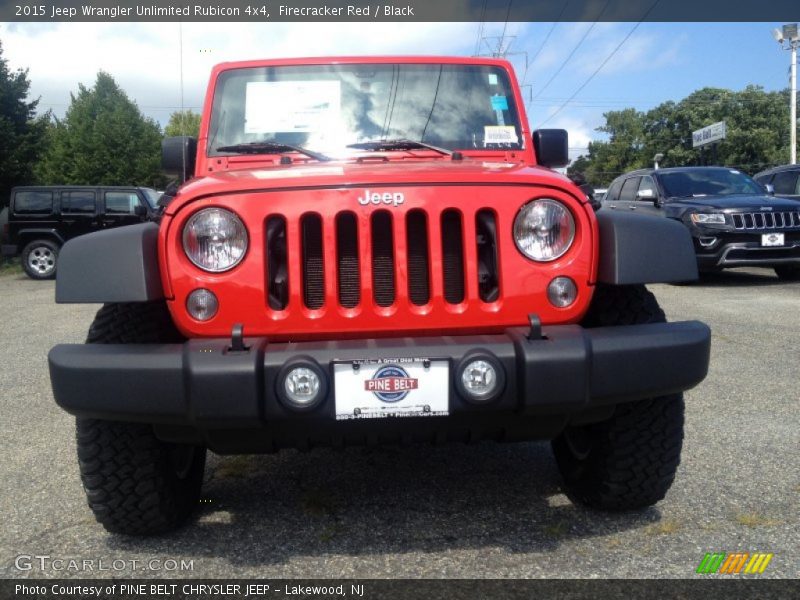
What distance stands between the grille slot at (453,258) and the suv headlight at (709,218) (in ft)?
28.0

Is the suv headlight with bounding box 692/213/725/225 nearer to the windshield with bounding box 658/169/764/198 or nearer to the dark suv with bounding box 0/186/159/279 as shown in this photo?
the windshield with bounding box 658/169/764/198

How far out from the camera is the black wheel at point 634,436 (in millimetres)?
2762

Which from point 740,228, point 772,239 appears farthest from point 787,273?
point 740,228

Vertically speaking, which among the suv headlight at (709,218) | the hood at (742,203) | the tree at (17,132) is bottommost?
the suv headlight at (709,218)

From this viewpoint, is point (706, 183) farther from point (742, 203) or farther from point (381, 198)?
point (381, 198)

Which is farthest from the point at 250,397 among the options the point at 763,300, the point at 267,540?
the point at 763,300

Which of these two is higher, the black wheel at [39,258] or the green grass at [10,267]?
the black wheel at [39,258]

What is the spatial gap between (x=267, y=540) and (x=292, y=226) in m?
1.15

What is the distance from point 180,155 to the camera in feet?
12.1

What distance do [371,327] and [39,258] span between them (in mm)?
15111

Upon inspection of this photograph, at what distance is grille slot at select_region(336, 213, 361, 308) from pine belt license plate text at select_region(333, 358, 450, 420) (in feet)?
1.07

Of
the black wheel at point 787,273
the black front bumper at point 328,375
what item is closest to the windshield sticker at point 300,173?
the black front bumper at point 328,375

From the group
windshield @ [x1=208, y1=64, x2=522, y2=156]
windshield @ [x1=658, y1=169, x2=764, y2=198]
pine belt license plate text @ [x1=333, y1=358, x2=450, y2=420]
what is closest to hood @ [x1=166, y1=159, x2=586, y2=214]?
pine belt license plate text @ [x1=333, y1=358, x2=450, y2=420]

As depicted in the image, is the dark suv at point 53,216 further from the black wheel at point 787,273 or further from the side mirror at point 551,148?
the side mirror at point 551,148
